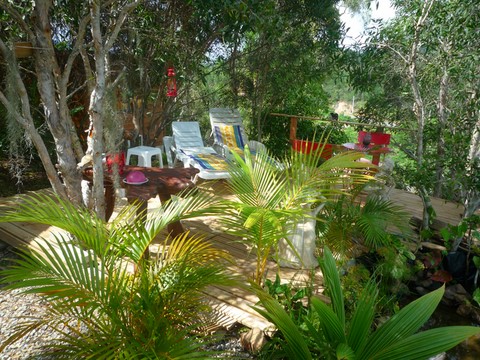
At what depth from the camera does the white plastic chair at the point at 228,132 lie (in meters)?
5.87

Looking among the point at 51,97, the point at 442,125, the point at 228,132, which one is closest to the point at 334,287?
the point at 51,97

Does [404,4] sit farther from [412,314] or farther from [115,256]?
[115,256]

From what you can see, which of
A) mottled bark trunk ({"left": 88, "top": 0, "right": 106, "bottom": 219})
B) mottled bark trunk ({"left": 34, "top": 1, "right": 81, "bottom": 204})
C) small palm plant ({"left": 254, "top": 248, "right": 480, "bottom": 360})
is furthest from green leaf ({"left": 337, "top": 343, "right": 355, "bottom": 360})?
mottled bark trunk ({"left": 34, "top": 1, "right": 81, "bottom": 204})

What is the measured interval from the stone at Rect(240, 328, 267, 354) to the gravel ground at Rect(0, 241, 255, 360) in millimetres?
34

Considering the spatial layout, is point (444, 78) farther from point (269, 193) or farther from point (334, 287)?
point (334, 287)

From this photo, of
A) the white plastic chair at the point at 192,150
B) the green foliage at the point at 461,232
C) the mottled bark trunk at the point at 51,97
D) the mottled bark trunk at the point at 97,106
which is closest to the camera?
the mottled bark trunk at the point at 97,106

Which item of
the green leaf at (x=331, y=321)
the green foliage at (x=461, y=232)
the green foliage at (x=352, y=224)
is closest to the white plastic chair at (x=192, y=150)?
the green foliage at (x=352, y=224)

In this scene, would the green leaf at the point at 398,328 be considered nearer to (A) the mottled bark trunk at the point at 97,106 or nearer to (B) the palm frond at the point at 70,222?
(B) the palm frond at the point at 70,222

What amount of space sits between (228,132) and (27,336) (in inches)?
170

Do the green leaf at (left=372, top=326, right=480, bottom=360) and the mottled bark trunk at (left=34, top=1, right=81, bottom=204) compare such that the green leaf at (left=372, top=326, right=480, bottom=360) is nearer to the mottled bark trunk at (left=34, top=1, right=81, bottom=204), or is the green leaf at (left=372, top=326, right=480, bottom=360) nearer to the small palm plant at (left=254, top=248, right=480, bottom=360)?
the small palm plant at (left=254, top=248, right=480, bottom=360)

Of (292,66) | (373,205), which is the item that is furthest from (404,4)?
(373,205)

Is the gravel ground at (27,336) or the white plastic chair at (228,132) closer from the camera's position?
the gravel ground at (27,336)

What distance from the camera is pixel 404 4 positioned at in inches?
175

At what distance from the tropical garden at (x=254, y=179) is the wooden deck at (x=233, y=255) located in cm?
15
